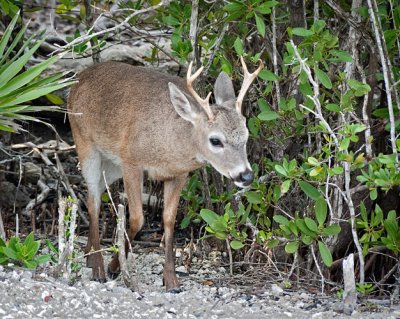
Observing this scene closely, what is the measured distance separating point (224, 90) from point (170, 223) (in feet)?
4.12

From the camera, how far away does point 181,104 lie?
808 centimetres

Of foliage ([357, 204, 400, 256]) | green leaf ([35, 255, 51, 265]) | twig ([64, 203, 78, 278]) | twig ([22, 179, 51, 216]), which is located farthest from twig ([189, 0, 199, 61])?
twig ([22, 179, 51, 216])

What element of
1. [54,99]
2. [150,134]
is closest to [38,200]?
[54,99]

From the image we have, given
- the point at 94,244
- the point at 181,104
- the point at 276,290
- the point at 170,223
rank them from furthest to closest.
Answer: the point at 94,244 < the point at 170,223 < the point at 181,104 < the point at 276,290

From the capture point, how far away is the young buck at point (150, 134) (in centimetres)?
784

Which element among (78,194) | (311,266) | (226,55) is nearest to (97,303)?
(311,266)

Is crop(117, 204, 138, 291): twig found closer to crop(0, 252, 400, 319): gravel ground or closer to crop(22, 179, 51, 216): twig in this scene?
crop(0, 252, 400, 319): gravel ground

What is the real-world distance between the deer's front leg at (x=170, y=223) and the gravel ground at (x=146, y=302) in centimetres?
27

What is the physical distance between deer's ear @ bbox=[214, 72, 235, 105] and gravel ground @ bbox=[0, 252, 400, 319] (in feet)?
5.35

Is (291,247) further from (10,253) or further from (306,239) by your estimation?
(10,253)

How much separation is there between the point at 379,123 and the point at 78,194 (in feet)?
12.6

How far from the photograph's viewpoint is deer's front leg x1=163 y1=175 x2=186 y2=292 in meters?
8.05

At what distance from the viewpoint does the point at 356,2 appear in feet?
25.7

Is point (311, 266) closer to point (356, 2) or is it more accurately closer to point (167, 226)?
point (167, 226)
